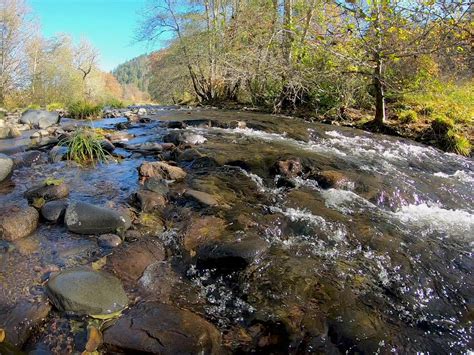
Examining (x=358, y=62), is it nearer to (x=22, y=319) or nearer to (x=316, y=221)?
(x=316, y=221)

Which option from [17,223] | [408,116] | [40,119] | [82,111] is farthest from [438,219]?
[82,111]

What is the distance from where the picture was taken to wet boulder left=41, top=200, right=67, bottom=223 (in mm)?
3768

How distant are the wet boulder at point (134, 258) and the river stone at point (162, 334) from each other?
553 mm

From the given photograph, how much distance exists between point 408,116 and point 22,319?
10.6 meters

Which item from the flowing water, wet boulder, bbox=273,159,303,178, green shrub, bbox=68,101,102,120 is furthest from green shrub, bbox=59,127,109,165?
green shrub, bbox=68,101,102,120

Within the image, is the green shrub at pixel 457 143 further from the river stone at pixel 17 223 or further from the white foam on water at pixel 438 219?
the river stone at pixel 17 223

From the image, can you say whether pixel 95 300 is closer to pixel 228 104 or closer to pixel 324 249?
pixel 324 249

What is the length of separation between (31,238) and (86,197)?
1109 millimetres

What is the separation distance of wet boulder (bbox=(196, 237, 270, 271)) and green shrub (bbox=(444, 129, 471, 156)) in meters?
7.14

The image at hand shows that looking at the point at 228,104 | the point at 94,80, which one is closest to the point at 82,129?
the point at 228,104

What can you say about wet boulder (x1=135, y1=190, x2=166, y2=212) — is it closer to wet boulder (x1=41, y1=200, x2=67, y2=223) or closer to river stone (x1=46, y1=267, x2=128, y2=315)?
wet boulder (x1=41, y1=200, x2=67, y2=223)

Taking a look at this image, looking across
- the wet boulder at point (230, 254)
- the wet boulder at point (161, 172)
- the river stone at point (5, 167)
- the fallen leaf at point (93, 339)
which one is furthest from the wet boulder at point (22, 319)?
the river stone at point (5, 167)

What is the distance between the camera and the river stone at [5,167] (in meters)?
4.87

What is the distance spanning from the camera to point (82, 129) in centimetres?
637
